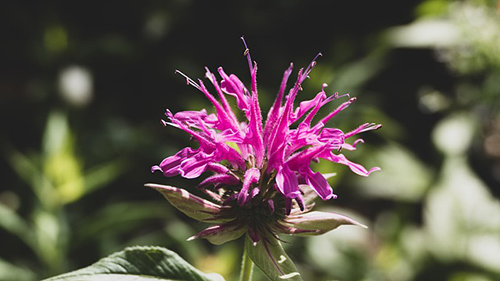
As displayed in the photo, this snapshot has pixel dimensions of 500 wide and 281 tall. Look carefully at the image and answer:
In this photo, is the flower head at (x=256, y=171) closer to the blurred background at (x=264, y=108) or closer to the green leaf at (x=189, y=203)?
the green leaf at (x=189, y=203)

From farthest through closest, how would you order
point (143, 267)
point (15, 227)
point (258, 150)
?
point (15, 227) → point (258, 150) → point (143, 267)

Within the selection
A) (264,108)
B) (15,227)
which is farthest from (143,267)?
(264,108)

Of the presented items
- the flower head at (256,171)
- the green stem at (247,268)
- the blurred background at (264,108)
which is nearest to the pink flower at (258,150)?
the flower head at (256,171)

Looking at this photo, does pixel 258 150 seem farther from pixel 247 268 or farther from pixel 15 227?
pixel 15 227

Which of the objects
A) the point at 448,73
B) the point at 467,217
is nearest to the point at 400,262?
the point at 467,217

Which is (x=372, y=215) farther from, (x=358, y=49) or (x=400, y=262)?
(x=358, y=49)
